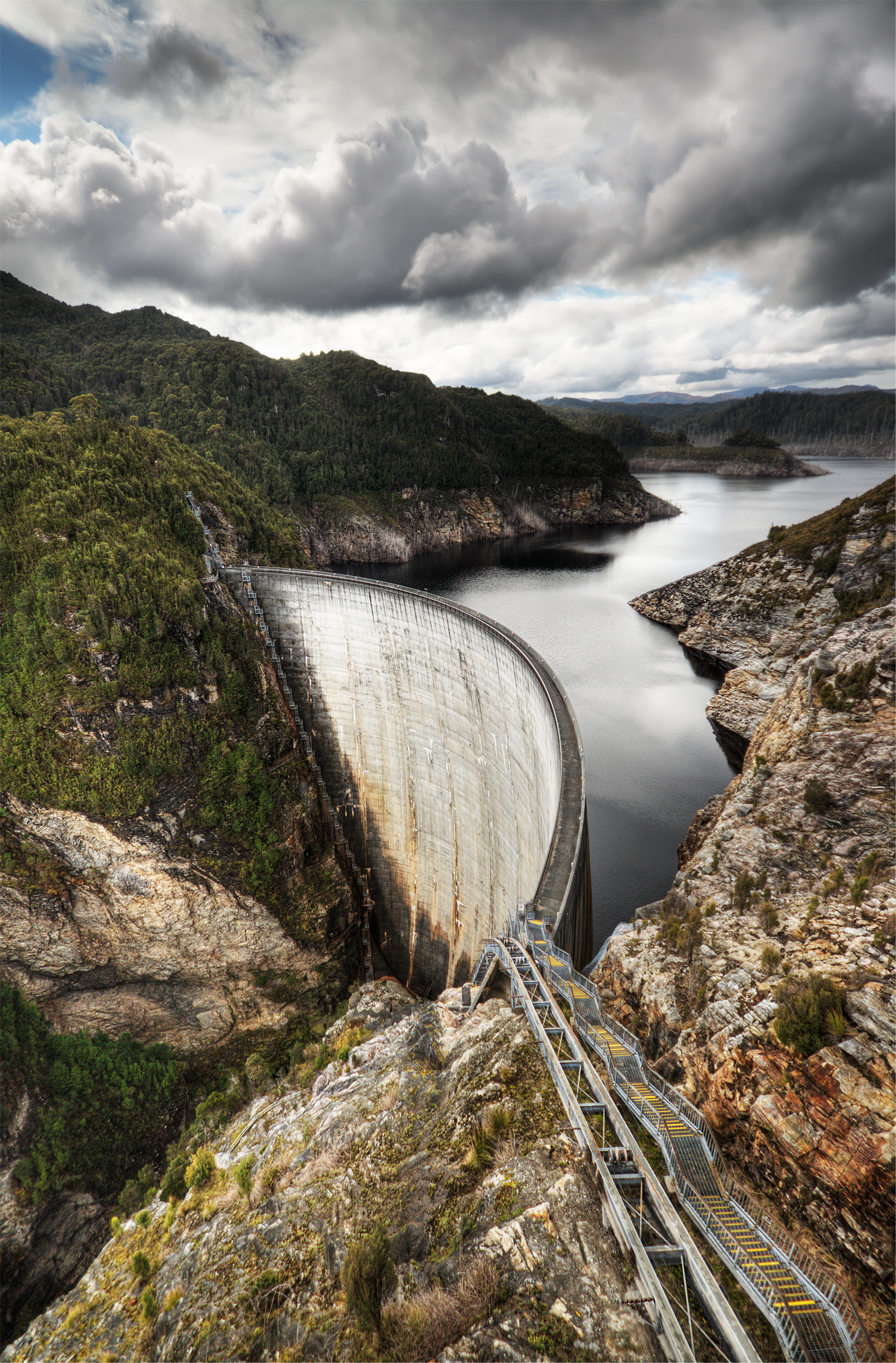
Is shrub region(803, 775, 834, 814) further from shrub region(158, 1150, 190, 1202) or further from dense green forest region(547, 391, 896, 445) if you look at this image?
dense green forest region(547, 391, 896, 445)

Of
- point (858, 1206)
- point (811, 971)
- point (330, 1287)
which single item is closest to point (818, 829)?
point (811, 971)

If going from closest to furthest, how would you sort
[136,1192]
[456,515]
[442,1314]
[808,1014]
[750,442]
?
[442,1314] < [808,1014] < [136,1192] < [456,515] < [750,442]

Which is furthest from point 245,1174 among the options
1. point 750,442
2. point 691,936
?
point 750,442

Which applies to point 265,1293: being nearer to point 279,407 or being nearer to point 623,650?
point 623,650

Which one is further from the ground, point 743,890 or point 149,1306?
point 743,890

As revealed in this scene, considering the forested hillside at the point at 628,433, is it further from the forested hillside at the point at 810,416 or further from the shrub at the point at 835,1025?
the shrub at the point at 835,1025

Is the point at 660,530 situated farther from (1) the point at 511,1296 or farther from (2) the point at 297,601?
(1) the point at 511,1296
